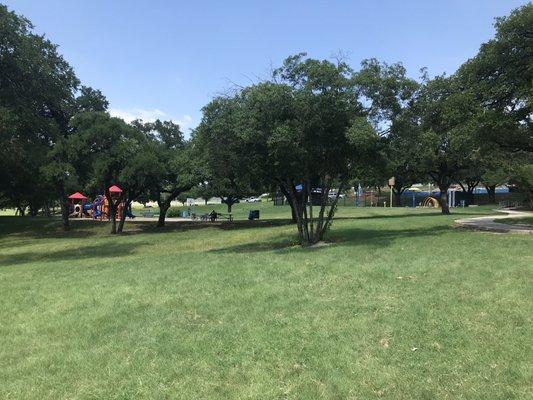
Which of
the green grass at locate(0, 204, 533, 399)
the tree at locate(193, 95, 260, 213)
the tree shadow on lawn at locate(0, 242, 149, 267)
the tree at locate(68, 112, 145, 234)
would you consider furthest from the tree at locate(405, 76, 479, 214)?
the tree at locate(68, 112, 145, 234)

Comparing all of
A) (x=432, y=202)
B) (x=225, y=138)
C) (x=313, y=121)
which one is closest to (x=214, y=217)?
(x=225, y=138)

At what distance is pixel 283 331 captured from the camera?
20.0 feet

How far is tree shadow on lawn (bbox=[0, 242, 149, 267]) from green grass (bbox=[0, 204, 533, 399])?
265 inches

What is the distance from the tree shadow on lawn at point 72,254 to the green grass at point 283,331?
6724mm

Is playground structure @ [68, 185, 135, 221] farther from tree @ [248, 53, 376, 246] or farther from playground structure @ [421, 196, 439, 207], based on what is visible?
playground structure @ [421, 196, 439, 207]

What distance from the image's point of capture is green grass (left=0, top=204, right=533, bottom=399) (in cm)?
472

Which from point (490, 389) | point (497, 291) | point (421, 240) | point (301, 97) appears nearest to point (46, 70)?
point (301, 97)

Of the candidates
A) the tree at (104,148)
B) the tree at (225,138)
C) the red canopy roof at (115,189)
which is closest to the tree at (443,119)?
the tree at (225,138)

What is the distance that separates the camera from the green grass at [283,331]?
4723mm

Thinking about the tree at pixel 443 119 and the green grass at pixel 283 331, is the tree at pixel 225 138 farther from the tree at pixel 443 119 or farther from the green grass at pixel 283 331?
the green grass at pixel 283 331

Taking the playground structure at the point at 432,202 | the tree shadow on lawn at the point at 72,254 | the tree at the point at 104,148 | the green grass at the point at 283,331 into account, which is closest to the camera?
the green grass at the point at 283,331

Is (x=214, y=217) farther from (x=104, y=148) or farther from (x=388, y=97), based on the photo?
(x=388, y=97)

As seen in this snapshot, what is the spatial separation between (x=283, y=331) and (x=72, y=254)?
1502cm

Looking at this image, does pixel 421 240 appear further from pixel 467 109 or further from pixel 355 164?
pixel 467 109
